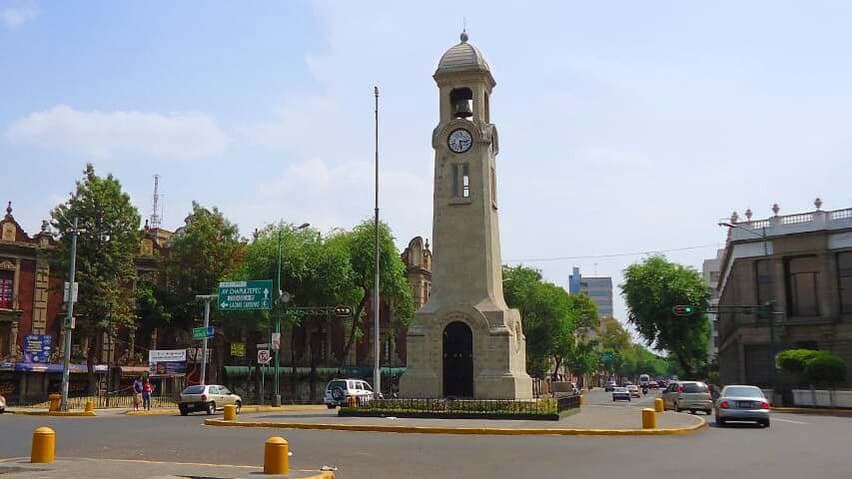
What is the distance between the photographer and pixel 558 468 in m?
14.2

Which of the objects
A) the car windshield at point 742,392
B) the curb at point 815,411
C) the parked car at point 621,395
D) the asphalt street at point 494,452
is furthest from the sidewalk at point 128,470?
the parked car at point 621,395

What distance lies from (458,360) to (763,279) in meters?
33.6

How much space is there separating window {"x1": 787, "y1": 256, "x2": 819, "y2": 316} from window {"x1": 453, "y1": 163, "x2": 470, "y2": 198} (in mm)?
32063

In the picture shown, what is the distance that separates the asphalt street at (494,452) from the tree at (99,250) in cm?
2515

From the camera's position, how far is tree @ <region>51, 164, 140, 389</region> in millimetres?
48719

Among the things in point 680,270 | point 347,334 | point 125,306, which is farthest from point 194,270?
point 680,270

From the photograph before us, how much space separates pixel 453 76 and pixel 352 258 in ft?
80.9

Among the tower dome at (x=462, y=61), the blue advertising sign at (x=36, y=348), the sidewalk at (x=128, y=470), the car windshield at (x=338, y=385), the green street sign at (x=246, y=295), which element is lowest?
the sidewalk at (x=128, y=470)

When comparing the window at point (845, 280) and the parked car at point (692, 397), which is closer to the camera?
the parked car at point (692, 397)

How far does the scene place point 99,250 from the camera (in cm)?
4962

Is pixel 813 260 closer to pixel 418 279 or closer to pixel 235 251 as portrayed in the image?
pixel 418 279

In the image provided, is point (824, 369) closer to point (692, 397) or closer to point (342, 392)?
point (692, 397)

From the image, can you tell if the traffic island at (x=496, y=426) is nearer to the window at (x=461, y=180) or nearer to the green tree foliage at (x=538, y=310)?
the window at (x=461, y=180)

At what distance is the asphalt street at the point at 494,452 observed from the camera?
13961mm
